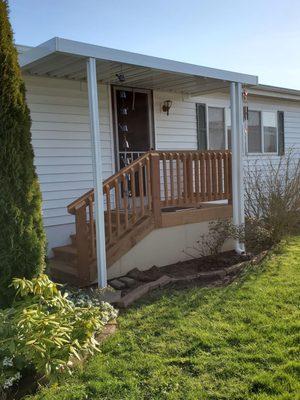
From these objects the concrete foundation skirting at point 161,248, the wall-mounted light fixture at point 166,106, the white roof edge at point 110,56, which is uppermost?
the white roof edge at point 110,56

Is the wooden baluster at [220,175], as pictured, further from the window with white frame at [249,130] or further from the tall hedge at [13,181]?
the tall hedge at [13,181]

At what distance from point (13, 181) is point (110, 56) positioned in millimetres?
2123

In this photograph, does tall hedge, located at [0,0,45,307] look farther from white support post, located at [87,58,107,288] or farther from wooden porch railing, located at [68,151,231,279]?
wooden porch railing, located at [68,151,231,279]

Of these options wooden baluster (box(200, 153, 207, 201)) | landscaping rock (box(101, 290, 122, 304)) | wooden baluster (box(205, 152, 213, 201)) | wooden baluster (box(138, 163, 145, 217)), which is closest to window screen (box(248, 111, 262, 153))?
wooden baluster (box(205, 152, 213, 201))

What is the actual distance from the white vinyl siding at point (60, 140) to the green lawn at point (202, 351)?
2695mm

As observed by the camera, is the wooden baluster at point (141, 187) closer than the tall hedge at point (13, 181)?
No

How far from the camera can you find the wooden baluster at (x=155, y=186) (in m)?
6.10

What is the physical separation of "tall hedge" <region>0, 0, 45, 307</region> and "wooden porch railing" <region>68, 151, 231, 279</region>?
1565 mm

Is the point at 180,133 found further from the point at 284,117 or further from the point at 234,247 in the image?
the point at 284,117

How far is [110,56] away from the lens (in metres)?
5.08

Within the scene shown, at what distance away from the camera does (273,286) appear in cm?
516

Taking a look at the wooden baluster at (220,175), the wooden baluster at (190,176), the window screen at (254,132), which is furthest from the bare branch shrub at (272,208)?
the window screen at (254,132)

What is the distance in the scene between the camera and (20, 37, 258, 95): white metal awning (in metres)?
4.89

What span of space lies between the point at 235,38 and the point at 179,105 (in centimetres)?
169
